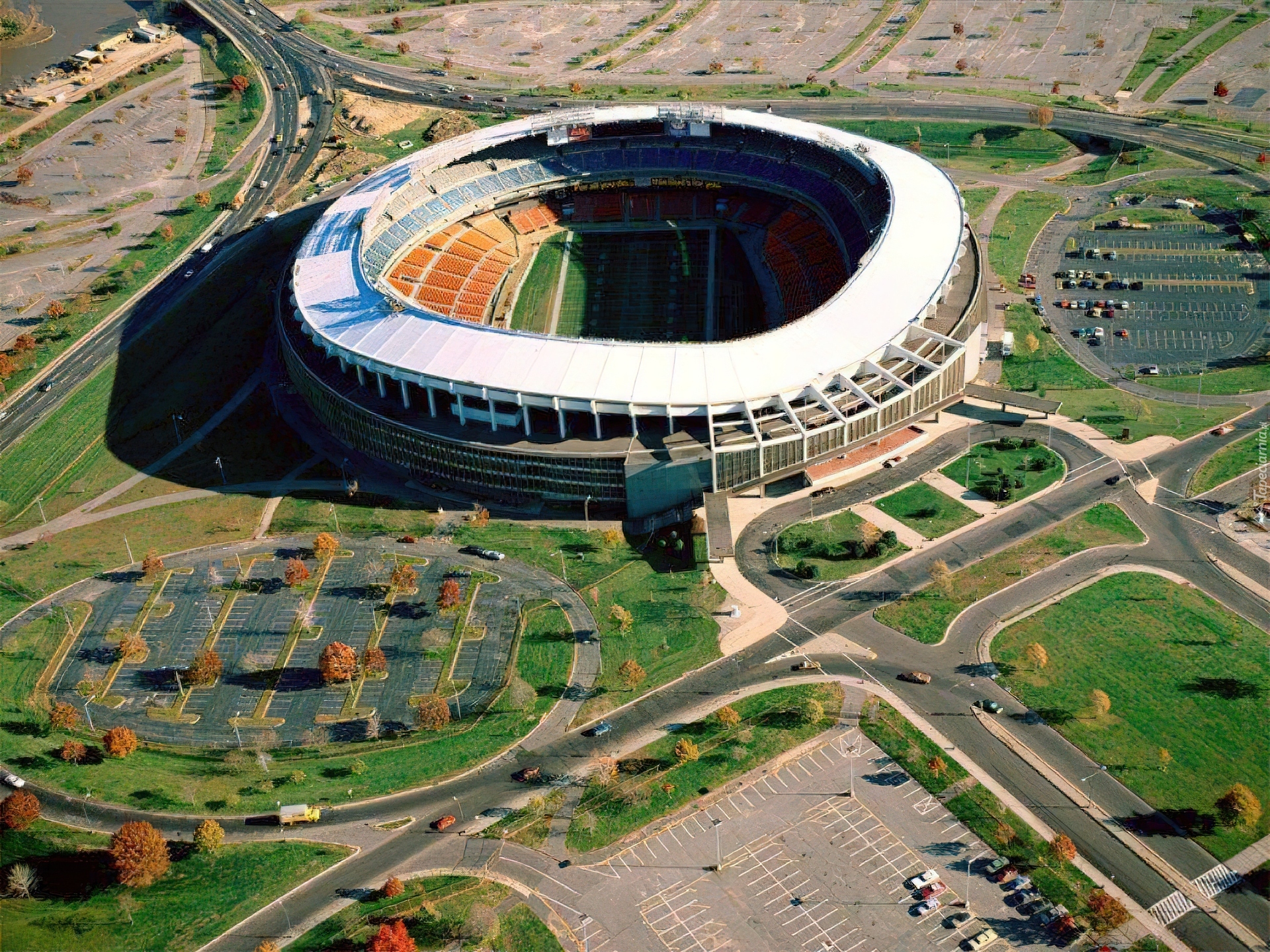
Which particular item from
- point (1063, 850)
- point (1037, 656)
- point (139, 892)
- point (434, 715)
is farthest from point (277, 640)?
point (1063, 850)

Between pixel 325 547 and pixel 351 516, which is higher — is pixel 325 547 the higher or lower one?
the lower one

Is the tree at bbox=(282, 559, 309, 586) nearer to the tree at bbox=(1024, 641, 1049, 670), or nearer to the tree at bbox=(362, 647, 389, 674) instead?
the tree at bbox=(362, 647, 389, 674)

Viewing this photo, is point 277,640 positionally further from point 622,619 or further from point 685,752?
point 685,752

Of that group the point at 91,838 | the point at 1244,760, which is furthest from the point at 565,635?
the point at 1244,760

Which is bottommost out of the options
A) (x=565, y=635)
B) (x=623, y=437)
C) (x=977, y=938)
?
(x=977, y=938)

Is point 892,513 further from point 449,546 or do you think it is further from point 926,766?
point 449,546
